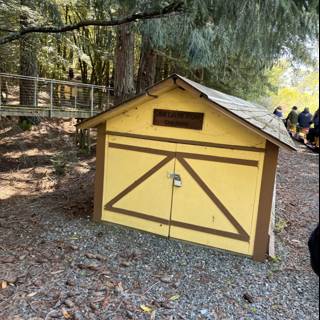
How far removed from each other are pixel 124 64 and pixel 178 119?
4795 mm

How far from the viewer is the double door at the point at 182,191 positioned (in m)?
5.87

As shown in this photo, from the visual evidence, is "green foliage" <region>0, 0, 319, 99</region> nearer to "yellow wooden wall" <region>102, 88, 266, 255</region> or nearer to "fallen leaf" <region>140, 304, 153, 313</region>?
"yellow wooden wall" <region>102, 88, 266, 255</region>

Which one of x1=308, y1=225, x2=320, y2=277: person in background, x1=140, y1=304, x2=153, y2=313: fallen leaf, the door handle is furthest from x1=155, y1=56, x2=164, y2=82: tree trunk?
x1=308, y1=225, x2=320, y2=277: person in background

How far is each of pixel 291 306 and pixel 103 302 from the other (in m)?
2.45

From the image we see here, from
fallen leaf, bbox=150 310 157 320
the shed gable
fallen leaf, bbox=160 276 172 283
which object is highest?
the shed gable

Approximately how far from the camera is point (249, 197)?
19.0 feet

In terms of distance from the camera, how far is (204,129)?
6000mm

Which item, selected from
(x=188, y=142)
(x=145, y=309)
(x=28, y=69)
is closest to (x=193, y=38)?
(x=188, y=142)

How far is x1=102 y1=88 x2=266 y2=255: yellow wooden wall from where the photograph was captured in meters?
5.74

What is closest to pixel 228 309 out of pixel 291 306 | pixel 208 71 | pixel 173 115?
pixel 291 306

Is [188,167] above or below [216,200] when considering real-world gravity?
above

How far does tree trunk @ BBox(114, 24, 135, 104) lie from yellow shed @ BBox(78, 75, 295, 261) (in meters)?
3.92

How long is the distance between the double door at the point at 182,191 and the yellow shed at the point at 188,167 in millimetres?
16

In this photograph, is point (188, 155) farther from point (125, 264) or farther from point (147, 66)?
point (147, 66)
